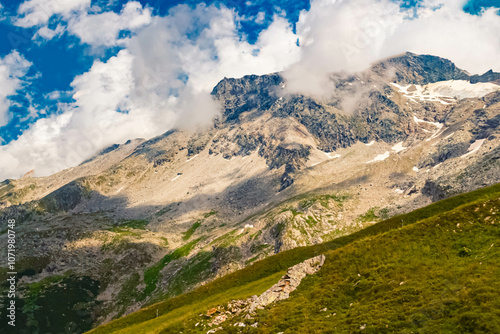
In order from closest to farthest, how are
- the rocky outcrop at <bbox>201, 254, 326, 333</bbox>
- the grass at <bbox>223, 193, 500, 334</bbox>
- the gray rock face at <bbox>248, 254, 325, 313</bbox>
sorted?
1. the grass at <bbox>223, 193, 500, 334</bbox>
2. the rocky outcrop at <bbox>201, 254, 326, 333</bbox>
3. the gray rock face at <bbox>248, 254, 325, 313</bbox>

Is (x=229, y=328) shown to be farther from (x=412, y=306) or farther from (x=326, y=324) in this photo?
(x=412, y=306)

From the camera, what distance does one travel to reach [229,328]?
41.1m

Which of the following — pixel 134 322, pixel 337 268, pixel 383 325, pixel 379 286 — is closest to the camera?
pixel 383 325

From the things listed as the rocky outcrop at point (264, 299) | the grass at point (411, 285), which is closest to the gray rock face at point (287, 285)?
the rocky outcrop at point (264, 299)

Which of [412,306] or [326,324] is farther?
[326,324]

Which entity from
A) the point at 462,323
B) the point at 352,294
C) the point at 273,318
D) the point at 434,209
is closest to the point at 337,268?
the point at 352,294

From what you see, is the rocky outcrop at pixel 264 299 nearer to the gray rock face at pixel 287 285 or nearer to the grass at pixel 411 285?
the gray rock face at pixel 287 285

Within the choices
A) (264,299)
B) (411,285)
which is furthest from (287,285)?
(411,285)

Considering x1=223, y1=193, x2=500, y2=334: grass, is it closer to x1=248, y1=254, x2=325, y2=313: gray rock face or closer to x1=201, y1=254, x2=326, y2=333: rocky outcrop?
x1=248, y1=254, x2=325, y2=313: gray rock face

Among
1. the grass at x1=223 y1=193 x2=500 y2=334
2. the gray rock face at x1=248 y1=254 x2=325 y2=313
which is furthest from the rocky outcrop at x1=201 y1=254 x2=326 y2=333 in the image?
the grass at x1=223 y1=193 x2=500 y2=334

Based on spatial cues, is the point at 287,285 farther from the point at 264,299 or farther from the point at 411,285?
the point at 411,285

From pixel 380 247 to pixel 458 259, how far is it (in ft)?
34.9

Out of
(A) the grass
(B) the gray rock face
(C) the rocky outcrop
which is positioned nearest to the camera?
(A) the grass

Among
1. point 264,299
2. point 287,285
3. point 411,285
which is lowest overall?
point 411,285
